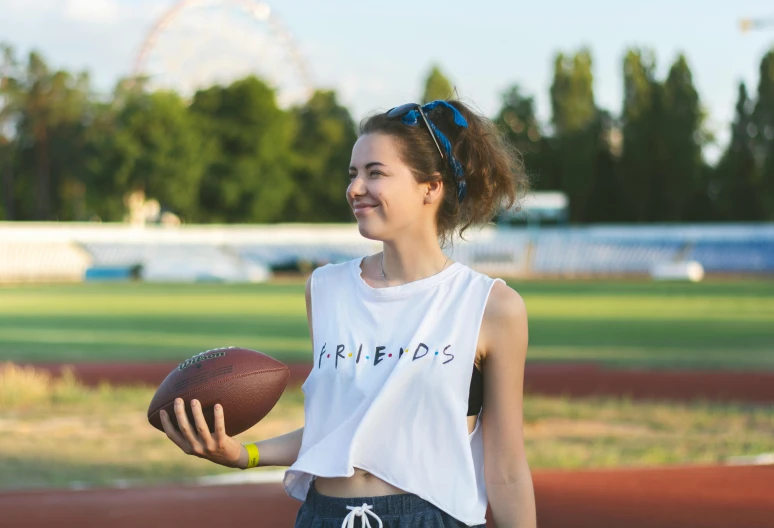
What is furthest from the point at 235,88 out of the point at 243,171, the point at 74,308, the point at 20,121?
the point at 74,308

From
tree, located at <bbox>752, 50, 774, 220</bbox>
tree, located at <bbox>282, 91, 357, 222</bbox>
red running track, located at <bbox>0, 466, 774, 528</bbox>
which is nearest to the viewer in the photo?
red running track, located at <bbox>0, 466, 774, 528</bbox>

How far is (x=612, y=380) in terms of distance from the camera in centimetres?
1341

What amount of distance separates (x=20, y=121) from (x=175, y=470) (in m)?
72.7

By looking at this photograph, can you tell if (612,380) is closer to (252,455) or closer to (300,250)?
(252,455)

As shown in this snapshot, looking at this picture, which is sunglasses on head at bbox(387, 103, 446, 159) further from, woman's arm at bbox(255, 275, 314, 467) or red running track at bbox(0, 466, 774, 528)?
red running track at bbox(0, 466, 774, 528)

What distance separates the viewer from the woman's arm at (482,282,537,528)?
2445mm

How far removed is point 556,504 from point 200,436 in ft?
13.9

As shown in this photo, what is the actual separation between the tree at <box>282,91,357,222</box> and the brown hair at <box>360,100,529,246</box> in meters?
67.6

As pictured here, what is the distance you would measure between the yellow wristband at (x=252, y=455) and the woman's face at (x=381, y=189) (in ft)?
2.00

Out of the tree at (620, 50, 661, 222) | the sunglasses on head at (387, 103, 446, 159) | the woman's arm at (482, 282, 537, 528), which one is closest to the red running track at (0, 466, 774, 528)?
the woman's arm at (482, 282, 537, 528)

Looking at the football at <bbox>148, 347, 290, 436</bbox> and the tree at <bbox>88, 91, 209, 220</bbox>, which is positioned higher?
the tree at <bbox>88, 91, 209, 220</bbox>

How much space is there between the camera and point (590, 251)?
63.5 metres

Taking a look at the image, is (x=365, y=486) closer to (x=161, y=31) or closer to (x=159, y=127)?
(x=159, y=127)

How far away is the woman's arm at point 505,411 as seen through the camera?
2445mm
